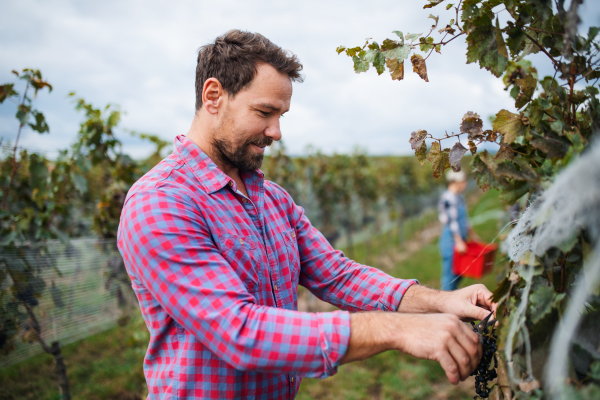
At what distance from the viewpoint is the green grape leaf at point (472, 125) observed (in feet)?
4.01

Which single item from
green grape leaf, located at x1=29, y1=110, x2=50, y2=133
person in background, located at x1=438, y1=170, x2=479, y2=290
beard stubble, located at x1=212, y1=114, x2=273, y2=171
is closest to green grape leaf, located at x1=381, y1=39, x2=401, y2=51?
beard stubble, located at x1=212, y1=114, x2=273, y2=171

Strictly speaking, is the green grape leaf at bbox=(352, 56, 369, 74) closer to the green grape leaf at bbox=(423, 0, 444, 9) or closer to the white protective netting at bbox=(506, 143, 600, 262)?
the green grape leaf at bbox=(423, 0, 444, 9)

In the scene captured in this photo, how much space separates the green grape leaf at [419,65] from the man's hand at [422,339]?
794mm

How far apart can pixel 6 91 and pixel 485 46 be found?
315 cm

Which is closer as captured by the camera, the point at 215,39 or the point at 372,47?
the point at 372,47

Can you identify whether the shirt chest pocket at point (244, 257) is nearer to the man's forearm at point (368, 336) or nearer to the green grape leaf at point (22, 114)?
the man's forearm at point (368, 336)

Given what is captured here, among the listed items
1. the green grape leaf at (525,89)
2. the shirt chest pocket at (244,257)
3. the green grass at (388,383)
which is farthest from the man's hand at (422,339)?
the green grass at (388,383)

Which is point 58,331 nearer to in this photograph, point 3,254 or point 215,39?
point 3,254

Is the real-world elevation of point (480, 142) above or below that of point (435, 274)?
above

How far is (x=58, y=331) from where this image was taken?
3.31 m

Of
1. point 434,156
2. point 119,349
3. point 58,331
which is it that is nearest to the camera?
point 434,156

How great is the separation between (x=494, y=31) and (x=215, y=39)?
118 centimetres

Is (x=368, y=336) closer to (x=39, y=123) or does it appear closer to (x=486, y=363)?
(x=486, y=363)

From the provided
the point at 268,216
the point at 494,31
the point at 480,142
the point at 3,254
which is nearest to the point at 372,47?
the point at 494,31
